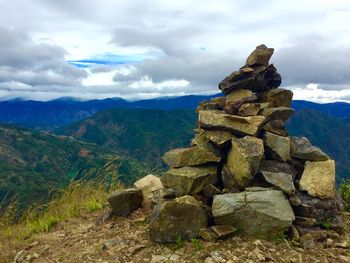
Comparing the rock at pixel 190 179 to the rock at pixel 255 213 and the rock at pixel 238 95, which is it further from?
the rock at pixel 238 95

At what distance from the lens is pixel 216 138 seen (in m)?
13.0

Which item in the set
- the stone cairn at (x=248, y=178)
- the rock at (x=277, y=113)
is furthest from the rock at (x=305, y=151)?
the rock at (x=277, y=113)

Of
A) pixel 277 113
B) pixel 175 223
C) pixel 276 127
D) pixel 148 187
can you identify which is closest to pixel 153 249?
pixel 175 223

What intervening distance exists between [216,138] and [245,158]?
5.64ft

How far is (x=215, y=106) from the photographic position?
15383 millimetres

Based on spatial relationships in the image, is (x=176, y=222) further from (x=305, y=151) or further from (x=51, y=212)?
(x=51, y=212)

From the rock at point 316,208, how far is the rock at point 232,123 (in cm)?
263

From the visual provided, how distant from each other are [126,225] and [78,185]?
424 centimetres

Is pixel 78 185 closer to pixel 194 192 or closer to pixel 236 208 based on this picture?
pixel 194 192

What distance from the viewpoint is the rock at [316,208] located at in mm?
11594

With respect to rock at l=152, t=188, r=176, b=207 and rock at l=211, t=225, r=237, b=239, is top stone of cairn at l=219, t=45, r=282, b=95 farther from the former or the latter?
rock at l=211, t=225, r=237, b=239

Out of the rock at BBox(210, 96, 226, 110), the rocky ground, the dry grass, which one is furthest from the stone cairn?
the dry grass

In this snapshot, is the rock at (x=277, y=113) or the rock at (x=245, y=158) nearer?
the rock at (x=245, y=158)

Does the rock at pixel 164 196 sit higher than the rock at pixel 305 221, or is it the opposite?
the rock at pixel 164 196
